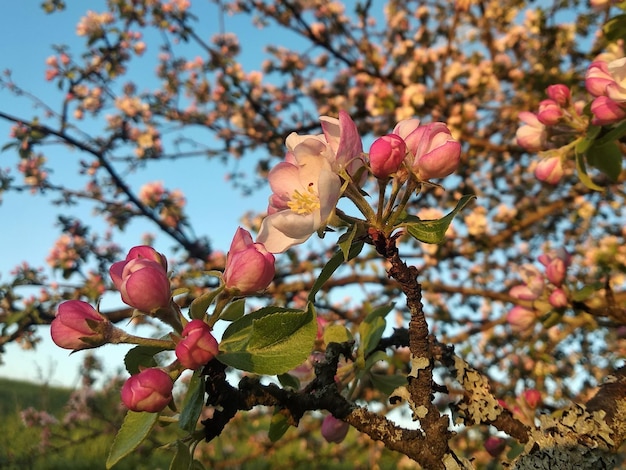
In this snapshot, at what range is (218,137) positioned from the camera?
582 cm

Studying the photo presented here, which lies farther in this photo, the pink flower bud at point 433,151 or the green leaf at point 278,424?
the green leaf at point 278,424

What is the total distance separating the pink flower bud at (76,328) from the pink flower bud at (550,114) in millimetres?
1211

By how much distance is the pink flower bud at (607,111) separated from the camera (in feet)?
3.89

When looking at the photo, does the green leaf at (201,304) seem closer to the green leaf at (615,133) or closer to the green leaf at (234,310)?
the green leaf at (234,310)

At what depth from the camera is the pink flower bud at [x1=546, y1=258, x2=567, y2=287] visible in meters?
1.69

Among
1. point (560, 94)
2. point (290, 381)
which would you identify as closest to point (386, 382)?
point (290, 381)

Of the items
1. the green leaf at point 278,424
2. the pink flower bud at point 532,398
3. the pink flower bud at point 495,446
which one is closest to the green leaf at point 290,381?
the green leaf at point 278,424

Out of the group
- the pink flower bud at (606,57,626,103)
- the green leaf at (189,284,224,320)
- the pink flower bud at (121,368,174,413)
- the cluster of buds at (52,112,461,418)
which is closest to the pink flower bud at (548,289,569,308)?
the pink flower bud at (606,57,626,103)

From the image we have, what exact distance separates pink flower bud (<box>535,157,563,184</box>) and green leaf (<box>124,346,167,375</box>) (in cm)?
115

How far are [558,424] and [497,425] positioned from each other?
0.35 feet

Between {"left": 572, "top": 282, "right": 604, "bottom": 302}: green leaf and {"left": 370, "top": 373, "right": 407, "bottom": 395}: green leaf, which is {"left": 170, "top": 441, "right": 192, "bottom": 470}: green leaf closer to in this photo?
{"left": 370, "top": 373, "right": 407, "bottom": 395}: green leaf

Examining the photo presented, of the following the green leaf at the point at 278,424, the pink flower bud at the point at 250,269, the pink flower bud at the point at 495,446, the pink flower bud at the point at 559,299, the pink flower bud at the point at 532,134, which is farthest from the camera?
the pink flower bud at the point at 559,299

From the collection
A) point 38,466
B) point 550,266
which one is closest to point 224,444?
point 38,466

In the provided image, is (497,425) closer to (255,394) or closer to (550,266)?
(255,394)
